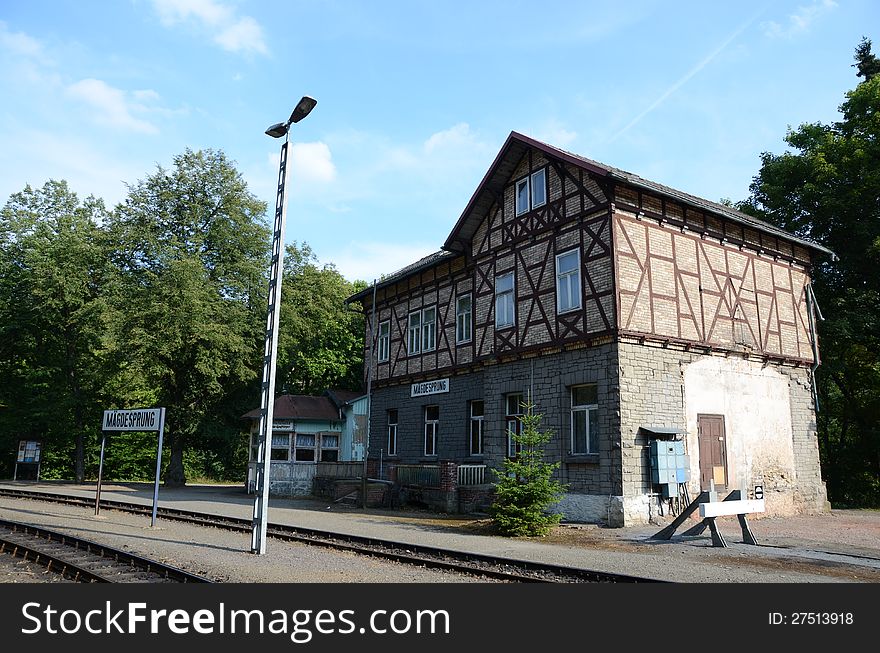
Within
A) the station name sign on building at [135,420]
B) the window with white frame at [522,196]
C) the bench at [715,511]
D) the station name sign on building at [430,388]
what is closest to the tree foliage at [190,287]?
the station name sign on building at [430,388]

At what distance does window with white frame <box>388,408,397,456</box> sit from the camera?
25.1 metres

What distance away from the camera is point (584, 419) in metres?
16.3

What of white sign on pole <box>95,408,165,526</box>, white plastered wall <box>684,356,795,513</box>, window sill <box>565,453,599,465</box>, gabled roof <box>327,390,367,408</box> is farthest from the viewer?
gabled roof <box>327,390,367,408</box>

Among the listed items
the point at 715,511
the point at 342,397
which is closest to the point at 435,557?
the point at 715,511

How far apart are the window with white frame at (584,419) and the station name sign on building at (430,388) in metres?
6.66

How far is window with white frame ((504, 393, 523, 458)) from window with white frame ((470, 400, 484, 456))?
7.79 feet

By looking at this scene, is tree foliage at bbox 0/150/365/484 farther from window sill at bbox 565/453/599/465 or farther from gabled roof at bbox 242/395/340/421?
window sill at bbox 565/453/599/465

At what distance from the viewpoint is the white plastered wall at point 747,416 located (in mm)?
16703

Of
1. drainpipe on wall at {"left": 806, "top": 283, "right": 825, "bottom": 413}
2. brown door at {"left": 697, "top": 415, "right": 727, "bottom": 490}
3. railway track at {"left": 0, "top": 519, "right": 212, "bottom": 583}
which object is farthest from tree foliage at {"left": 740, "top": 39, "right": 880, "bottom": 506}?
railway track at {"left": 0, "top": 519, "right": 212, "bottom": 583}

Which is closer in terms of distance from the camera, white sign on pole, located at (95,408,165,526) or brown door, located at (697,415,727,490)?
white sign on pole, located at (95,408,165,526)

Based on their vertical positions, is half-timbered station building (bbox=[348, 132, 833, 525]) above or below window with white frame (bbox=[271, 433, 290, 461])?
above

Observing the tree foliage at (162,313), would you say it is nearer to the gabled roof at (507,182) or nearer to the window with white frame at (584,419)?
the gabled roof at (507,182)

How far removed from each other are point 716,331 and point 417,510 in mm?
9807
